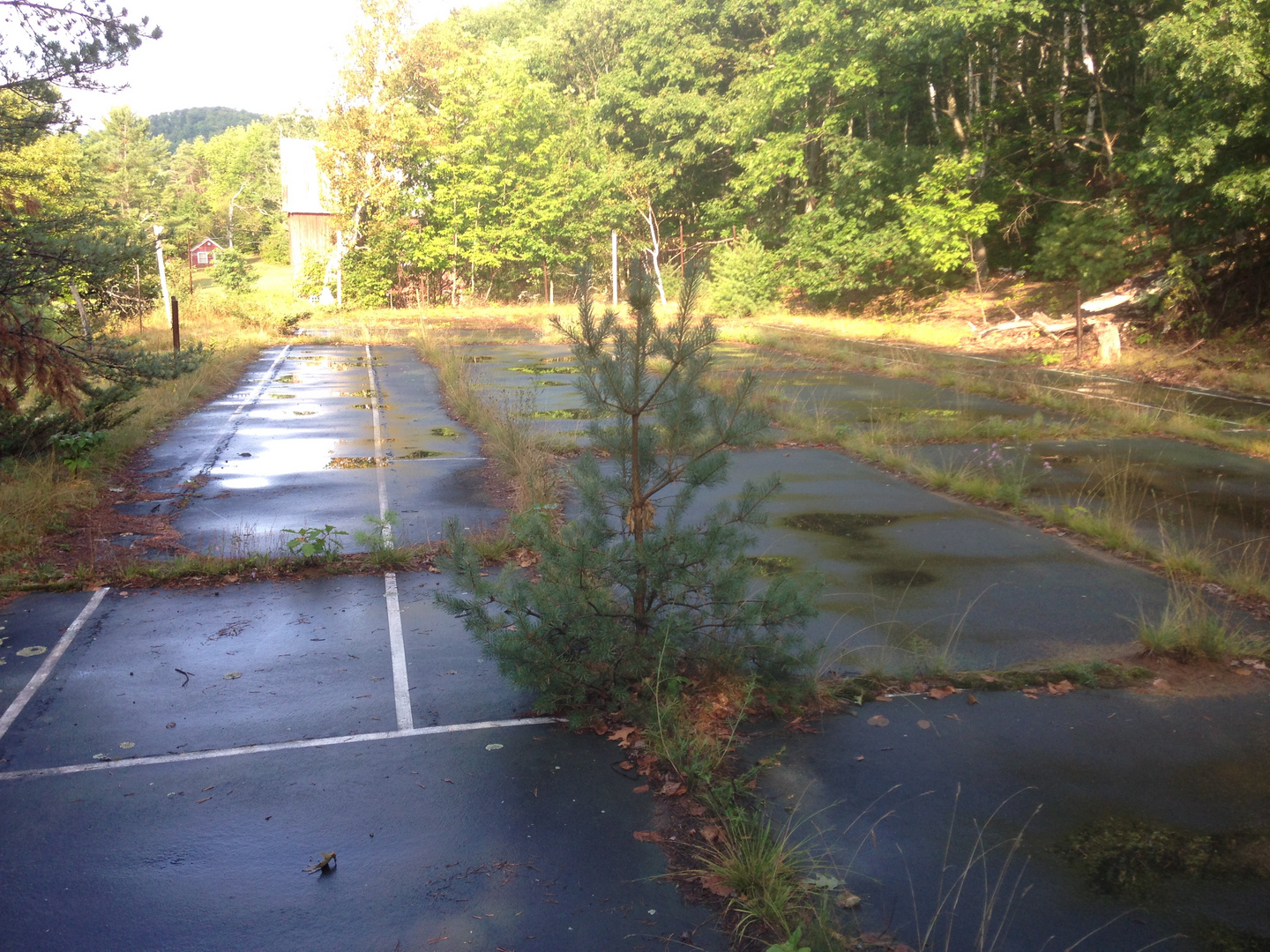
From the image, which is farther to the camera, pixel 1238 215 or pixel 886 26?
pixel 886 26

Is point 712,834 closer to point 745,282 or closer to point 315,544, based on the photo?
point 315,544

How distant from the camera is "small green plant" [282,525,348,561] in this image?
7.74m

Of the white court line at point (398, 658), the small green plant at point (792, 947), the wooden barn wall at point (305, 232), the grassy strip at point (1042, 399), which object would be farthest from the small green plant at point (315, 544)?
the wooden barn wall at point (305, 232)

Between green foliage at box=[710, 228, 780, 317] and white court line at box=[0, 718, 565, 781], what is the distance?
3254 centimetres

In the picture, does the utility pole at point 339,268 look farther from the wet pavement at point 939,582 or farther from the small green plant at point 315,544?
the small green plant at point 315,544

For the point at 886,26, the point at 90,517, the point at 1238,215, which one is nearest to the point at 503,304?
the point at 886,26

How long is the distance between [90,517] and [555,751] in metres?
6.49

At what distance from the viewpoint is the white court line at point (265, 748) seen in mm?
4574

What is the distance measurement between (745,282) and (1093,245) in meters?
15.0

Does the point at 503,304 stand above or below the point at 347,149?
below

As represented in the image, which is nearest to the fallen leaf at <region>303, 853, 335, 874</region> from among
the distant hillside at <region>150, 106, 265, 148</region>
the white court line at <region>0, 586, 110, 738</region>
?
the white court line at <region>0, 586, 110, 738</region>

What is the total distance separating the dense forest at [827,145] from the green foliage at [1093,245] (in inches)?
3.4

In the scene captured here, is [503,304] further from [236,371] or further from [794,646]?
[794,646]

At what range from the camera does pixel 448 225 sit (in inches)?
1745
